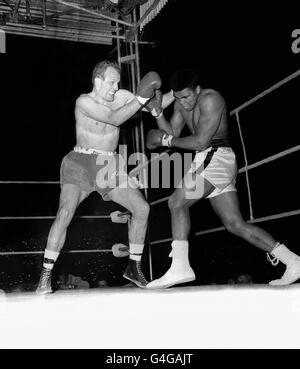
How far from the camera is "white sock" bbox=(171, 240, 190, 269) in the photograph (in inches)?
91.0

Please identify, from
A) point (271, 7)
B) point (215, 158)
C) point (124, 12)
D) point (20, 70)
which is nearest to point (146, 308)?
point (215, 158)

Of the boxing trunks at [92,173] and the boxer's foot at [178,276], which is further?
the boxing trunks at [92,173]

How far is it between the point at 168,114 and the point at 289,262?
2035mm

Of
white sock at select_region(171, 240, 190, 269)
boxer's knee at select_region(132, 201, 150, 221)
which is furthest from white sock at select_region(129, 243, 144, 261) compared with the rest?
white sock at select_region(171, 240, 190, 269)

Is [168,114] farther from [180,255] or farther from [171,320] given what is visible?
[171,320]

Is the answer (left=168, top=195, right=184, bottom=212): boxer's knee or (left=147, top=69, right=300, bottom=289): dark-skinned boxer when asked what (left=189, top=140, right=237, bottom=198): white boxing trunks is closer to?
(left=147, top=69, right=300, bottom=289): dark-skinned boxer

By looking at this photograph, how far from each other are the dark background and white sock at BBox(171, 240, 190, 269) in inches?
21.0

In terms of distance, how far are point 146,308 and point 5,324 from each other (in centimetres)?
52

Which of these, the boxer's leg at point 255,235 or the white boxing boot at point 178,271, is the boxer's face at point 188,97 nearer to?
the boxer's leg at point 255,235

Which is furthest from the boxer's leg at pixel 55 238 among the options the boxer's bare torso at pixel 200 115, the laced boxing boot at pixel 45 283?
the boxer's bare torso at pixel 200 115

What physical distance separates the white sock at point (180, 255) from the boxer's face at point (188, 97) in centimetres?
72

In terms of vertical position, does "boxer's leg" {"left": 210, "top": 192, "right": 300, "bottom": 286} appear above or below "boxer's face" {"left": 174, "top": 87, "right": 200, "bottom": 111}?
below

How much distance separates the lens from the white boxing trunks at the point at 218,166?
7.73 feet

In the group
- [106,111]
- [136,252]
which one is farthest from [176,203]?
[106,111]
